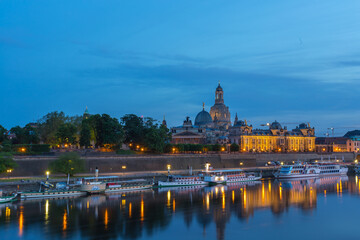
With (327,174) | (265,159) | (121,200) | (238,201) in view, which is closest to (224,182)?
(238,201)

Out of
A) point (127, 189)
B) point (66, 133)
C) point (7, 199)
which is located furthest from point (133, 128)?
point (7, 199)

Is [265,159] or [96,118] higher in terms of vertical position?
[96,118]

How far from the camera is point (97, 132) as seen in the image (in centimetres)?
7800

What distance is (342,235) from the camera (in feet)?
108

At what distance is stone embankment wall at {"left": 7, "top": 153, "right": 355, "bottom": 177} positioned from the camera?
59875mm

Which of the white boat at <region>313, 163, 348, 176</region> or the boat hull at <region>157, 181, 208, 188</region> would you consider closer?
the boat hull at <region>157, 181, 208, 188</region>

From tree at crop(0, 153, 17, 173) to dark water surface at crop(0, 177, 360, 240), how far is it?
A: 9684 mm

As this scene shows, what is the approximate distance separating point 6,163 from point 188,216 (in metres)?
26.3

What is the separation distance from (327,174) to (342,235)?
54.3 meters

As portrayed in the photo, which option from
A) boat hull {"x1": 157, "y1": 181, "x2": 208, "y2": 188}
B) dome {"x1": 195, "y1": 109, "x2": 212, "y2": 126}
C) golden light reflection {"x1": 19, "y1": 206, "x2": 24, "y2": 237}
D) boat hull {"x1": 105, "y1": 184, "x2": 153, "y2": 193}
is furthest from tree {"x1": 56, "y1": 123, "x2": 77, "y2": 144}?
dome {"x1": 195, "y1": 109, "x2": 212, "y2": 126}

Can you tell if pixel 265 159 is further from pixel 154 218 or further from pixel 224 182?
pixel 154 218

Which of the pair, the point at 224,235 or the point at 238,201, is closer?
the point at 224,235

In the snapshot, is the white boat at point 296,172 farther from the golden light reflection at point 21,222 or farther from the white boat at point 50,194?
the golden light reflection at point 21,222

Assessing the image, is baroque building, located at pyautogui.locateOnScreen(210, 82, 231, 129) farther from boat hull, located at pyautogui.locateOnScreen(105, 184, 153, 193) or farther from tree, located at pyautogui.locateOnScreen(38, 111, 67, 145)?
boat hull, located at pyautogui.locateOnScreen(105, 184, 153, 193)
